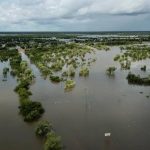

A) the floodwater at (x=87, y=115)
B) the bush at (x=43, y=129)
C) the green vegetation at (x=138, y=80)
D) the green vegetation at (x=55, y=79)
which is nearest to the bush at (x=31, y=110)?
the floodwater at (x=87, y=115)

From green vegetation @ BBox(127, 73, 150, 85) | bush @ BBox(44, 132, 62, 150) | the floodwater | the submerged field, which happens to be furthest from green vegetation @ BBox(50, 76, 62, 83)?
bush @ BBox(44, 132, 62, 150)

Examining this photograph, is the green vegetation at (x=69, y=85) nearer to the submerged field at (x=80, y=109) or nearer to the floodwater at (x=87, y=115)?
the submerged field at (x=80, y=109)

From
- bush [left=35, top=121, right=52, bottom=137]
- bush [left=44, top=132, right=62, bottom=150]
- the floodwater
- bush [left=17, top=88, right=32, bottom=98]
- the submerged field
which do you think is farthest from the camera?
bush [left=17, top=88, right=32, bottom=98]

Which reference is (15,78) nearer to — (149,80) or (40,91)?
(40,91)

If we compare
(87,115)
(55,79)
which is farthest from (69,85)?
(87,115)

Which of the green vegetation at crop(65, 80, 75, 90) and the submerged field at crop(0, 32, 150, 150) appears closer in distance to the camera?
the submerged field at crop(0, 32, 150, 150)

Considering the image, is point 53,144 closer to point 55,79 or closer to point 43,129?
point 43,129

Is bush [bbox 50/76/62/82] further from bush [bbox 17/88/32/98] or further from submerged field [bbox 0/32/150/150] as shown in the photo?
bush [bbox 17/88/32/98]
